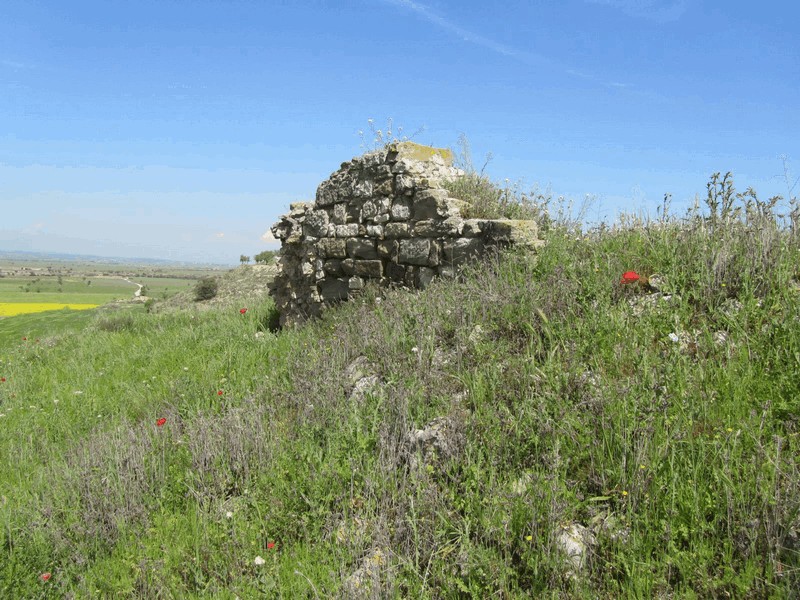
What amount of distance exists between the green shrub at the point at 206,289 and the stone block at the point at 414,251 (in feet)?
39.6

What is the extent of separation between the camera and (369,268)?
788 centimetres

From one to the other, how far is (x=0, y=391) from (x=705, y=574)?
8.11 metres

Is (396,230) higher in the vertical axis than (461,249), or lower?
higher

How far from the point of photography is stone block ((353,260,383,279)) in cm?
779

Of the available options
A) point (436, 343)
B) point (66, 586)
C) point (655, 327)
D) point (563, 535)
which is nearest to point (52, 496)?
point (66, 586)

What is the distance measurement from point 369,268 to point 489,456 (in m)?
4.88

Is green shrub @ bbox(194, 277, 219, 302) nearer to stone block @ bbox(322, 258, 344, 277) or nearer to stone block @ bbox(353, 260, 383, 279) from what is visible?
stone block @ bbox(322, 258, 344, 277)

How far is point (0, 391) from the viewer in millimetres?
7078

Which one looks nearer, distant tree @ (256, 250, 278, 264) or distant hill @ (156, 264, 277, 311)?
distant hill @ (156, 264, 277, 311)

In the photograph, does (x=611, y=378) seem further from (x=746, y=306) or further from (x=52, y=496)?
(x=52, y=496)

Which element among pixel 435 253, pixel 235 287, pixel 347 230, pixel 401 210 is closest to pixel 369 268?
pixel 347 230

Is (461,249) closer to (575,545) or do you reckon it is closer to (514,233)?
(514,233)

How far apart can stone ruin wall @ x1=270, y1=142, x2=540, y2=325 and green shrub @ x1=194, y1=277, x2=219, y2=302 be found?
31.2 feet

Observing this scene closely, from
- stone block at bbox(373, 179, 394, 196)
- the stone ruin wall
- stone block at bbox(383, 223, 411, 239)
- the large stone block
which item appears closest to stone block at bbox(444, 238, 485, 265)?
the stone ruin wall
